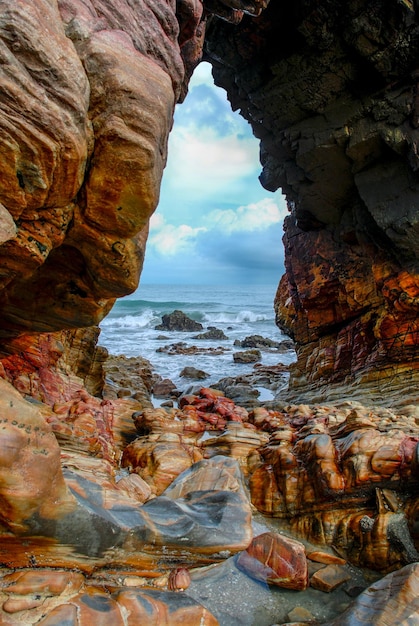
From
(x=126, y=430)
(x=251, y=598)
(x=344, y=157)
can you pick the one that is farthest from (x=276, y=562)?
(x=344, y=157)

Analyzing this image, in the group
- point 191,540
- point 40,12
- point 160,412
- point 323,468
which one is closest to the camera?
point 40,12

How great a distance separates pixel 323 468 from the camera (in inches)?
200

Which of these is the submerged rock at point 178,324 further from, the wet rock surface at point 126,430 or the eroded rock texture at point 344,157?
the wet rock surface at point 126,430

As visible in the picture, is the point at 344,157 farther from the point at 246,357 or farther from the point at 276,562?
the point at 246,357

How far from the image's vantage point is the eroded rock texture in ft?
36.8

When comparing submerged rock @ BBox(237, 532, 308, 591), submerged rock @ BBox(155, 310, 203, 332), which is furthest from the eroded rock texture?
submerged rock @ BBox(155, 310, 203, 332)

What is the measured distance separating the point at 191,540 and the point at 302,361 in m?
12.7

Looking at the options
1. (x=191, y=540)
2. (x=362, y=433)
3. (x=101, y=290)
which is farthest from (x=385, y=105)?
(x=191, y=540)

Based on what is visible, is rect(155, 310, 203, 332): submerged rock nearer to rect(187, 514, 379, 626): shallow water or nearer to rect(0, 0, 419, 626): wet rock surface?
rect(0, 0, 419, 626): wet rock surface

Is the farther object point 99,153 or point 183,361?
point 183,361

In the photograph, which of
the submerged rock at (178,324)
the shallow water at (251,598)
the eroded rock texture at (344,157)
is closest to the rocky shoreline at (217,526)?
the shallow water at (251,598)

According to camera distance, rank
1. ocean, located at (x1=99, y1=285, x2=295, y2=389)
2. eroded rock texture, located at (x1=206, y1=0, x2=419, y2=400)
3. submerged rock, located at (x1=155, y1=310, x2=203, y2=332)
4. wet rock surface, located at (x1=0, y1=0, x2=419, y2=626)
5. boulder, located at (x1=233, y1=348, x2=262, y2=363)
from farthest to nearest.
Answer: submerged rock, located at (x1=155, y1=310, x2=203, y2=332)
boulder, located at (x1=233, y1=348, x2=262, y2=363)
ocean, located at (x1=99, y1=285, x2=295, y2=389)
eroded rock texture, located at (x1=206, y1=0, x2=419, y2=400)
wet rock surface, located at (x1=0, y1=0, x2=419, y2=626)

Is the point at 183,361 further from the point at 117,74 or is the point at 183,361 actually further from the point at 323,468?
the point at 117,74

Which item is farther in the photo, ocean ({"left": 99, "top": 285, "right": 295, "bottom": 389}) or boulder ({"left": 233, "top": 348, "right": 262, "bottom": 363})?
boulder ({"left": 233, "top": 348, "right": 262, "bottom": 363})
